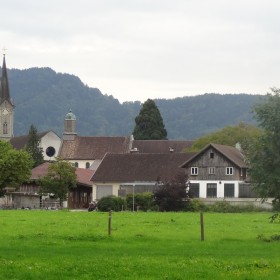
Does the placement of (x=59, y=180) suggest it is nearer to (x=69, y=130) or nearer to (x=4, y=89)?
(x=69, y=130)

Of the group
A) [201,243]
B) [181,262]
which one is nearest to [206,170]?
[201,243]

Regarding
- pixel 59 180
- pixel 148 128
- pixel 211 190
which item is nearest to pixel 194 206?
pixel 211 190

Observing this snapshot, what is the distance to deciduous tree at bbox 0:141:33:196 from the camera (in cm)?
8488

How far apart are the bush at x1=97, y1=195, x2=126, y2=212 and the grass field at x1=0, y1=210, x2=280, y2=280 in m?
36.9

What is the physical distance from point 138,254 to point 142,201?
5405 centimetres

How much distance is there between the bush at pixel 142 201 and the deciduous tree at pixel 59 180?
8.81 meters

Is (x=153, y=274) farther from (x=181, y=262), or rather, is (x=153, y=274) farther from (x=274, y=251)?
(x=274, y=251)

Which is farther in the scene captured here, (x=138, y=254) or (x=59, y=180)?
(x=59, y=180)

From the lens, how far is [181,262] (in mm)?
21562

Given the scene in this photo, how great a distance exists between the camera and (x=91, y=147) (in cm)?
13962

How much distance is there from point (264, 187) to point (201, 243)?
4.63 m

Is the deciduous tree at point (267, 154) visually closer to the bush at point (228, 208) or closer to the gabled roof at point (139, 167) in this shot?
the bush at point (228, 208)

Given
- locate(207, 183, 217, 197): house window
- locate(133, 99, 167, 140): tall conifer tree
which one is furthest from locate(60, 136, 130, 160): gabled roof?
locate(207, 183, 217, 197): house window

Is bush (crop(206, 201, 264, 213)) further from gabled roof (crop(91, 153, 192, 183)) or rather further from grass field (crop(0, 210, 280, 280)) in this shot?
grass field (crop(0, 210, 280, 280))
